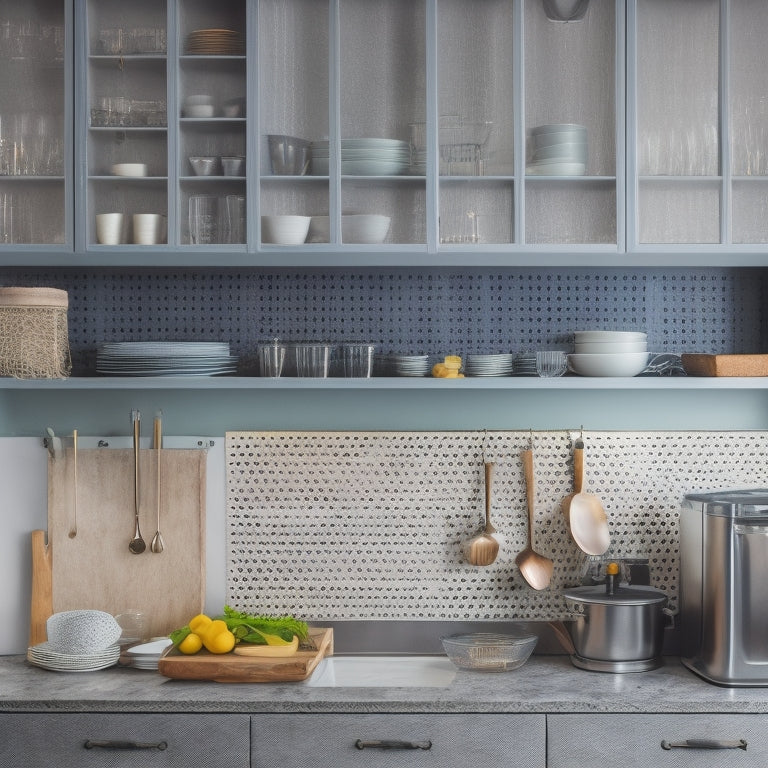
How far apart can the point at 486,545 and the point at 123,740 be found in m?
1.10

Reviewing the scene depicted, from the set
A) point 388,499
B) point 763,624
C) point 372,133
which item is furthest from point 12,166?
point 763,624

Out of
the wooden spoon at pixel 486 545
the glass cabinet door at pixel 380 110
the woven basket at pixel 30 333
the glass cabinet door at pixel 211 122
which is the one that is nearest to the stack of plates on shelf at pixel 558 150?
the glass cabinet door at pixel 380 110

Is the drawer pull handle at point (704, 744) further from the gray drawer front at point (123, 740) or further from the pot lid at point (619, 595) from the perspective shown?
the gray drawer front at point (123, 740)

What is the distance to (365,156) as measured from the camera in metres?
2.35

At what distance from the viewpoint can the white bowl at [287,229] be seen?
7.70 feet

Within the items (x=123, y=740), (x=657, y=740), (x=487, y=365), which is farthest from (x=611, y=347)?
(x=123, y=740)

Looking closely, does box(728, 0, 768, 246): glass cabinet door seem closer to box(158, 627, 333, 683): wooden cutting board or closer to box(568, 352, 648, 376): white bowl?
box(568, 352, 648, 376): white bowl

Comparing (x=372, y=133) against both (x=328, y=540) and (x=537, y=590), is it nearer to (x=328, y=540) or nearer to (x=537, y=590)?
(x=328, y=540)

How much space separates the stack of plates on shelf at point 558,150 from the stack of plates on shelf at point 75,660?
5.56 ft

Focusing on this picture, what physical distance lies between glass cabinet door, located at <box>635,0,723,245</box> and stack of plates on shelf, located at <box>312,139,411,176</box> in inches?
24.9

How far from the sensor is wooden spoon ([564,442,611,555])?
2582 mm

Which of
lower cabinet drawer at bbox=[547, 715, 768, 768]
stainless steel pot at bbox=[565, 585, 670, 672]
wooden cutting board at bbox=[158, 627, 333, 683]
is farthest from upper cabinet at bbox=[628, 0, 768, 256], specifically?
wooden cutting board at bbox=[158, 627, 333, 683]

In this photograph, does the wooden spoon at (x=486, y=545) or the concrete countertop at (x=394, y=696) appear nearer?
the concrete countertop at (x=394, y=696)

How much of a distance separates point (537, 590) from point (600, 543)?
23 centimetres
